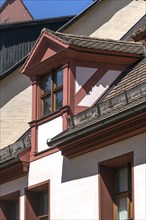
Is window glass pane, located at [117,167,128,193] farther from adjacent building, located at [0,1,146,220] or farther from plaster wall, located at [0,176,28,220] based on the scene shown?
plaster wall, located at [0,176,28,220]

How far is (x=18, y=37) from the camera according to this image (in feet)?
112

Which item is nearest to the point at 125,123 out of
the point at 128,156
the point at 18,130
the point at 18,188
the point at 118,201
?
the point at 128,156

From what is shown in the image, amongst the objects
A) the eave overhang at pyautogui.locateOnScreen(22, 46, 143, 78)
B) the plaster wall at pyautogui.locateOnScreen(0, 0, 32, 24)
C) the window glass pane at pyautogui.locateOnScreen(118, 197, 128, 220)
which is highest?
the plaster wall at pyautogui.locateOnScreen(0, 0, 32, 24)

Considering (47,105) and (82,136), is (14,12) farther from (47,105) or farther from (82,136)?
(82,136)

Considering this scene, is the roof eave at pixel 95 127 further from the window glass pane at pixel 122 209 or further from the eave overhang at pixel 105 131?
the window glass pane at pixel 122 209

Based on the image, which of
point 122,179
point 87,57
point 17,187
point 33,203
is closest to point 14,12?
point 17,187

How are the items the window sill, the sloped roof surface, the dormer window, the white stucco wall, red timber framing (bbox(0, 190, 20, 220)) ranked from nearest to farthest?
the white stucco wall → the sloped roof surface → the window sill → the dormer window → red timber framing (bbox(0, 190, 20, 220))

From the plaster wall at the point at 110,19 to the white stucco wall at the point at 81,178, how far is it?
566 centimetres

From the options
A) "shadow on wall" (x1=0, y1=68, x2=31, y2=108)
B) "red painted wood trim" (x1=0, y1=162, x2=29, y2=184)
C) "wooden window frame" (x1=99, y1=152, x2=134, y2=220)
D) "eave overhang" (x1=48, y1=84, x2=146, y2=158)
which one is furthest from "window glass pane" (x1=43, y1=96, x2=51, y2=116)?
"shadow on wall" (x1=0, y1=68, x2=31, y2=108)

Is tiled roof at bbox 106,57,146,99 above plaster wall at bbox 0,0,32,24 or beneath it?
beneath

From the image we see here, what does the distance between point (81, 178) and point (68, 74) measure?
9.33 feet

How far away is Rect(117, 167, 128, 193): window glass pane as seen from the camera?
2032 centimetres

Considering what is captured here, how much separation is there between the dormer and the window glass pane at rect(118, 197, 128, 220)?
2995mm

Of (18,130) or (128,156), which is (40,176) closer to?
(128,156)
